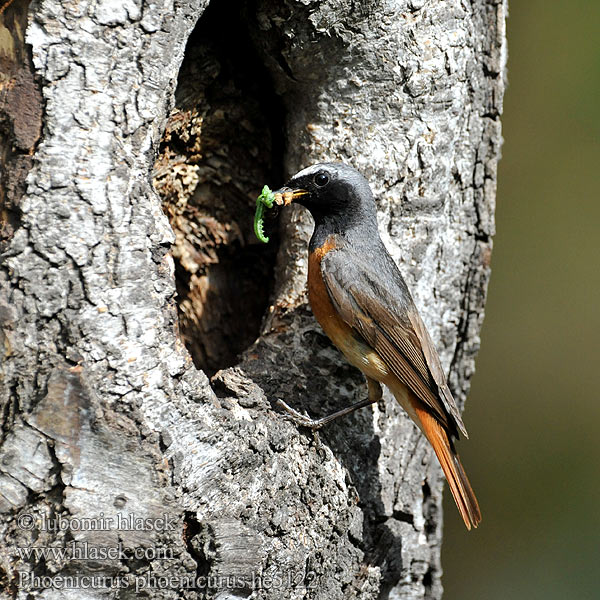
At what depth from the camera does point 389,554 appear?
4.05 metres

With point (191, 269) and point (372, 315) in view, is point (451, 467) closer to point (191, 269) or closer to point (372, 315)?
point (372, 315)

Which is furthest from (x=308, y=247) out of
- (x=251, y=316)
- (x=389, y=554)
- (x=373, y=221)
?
(x=389, y=554)

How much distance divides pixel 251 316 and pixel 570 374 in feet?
11.9

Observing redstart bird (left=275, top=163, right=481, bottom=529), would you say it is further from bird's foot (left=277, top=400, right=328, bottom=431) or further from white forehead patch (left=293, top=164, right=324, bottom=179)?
bird's foot (left=277, top=400, right=328, bottom=431)

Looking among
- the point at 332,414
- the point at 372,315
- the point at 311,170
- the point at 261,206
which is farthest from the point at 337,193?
the point at 332,414

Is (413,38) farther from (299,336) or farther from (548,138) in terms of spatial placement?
(548,138)

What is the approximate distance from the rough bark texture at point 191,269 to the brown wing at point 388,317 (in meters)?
0.17

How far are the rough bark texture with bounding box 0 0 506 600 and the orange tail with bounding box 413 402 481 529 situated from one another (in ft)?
0.95

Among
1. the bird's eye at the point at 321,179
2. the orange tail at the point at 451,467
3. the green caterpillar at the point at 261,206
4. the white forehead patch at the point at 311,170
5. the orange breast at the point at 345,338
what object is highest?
the white forehead patch at the point at 311,170

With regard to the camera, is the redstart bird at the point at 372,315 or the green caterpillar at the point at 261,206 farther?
the green caterpillar at the point at 261,206

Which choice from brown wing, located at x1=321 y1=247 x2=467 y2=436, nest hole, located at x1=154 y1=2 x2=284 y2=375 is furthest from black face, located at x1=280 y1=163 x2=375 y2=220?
nest hole, located at x1=154 y1=2 x2=284 y2=375

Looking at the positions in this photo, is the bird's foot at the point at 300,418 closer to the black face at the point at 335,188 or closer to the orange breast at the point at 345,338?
the orange breast at the point at 345,338

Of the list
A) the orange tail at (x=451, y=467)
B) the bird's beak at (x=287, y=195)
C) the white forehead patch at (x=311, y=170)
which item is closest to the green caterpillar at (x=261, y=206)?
the bird's beak at (x=287, y=195)

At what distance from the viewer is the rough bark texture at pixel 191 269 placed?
3.05 meters
